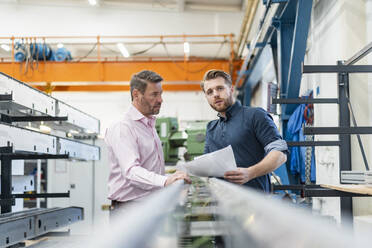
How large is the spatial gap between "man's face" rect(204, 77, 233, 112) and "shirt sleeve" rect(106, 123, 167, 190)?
0.47 metres

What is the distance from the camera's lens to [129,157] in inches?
70.5

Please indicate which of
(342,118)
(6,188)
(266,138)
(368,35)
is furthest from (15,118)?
(368,35)

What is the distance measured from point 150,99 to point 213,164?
0.55 meters

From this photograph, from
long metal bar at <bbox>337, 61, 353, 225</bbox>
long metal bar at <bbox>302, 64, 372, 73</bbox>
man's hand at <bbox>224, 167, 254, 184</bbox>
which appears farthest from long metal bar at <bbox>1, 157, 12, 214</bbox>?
long metal bar at <bbox>337, 61, 353, 225</bbox>

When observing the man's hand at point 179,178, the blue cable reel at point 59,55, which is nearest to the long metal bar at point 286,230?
the man's hand at point 179,178

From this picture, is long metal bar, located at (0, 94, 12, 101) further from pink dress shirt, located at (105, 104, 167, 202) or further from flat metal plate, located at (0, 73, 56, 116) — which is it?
pink dress shirt, located at (105, 104, 167, 202)

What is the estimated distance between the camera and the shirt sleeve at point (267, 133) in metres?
1.87

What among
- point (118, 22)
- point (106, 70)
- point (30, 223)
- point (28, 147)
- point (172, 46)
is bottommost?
point (30, 223)

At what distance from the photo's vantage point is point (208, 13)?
30.9 ft

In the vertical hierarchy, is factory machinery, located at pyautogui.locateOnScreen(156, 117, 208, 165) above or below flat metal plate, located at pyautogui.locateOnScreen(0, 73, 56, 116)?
below

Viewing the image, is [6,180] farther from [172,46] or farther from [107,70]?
[172,46]

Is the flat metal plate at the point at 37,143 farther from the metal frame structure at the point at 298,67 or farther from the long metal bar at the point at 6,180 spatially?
the metal frame structure at the point at 298,67

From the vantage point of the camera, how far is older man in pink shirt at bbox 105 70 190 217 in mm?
1790

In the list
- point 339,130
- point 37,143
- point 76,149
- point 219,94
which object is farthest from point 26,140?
point 339,130
